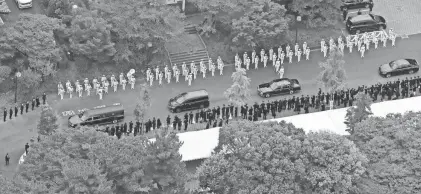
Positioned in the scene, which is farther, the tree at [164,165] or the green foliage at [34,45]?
the green foliage at [34,45]

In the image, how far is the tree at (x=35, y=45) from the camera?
82062 mm

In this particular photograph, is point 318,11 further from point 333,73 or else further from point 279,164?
point 279,164

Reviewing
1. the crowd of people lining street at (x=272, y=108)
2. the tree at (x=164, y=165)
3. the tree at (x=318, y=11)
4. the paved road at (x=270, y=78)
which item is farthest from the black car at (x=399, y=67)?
the tree at (x=164, y=165)

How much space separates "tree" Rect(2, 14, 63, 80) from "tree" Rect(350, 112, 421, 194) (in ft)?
81.8

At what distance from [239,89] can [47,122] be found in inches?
576

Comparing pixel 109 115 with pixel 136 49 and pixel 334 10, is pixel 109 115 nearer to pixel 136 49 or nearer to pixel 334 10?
pixel 136 49

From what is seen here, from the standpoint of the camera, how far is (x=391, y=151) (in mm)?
70312

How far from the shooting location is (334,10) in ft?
297

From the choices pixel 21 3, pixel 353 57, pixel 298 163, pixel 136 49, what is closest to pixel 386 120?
pixel 298 163

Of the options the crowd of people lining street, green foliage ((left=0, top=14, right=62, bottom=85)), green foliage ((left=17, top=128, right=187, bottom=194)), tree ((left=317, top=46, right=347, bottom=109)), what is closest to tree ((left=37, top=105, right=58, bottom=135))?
green foliage ((left=17, top=128, right=187, bottom=194))

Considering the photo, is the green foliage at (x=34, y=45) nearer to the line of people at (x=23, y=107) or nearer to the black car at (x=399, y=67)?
the line of people at (x=23, y=107)

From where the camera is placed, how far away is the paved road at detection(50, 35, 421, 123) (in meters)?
82.2

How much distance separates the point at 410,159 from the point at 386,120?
4.55 metres

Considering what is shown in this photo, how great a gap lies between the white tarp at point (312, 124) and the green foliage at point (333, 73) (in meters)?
1.99
